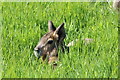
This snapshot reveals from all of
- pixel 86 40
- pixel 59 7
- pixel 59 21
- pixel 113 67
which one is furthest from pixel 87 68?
pixel 59 7

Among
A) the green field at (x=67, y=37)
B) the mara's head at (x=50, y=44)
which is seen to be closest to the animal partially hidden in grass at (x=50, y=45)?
the mara's head at (x=50, y=44)

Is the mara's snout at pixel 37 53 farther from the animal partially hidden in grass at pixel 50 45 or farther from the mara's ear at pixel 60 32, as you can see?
the mara's ear at pixel 60 32

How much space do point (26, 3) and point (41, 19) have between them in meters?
0.90

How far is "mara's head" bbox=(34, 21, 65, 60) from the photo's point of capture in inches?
297

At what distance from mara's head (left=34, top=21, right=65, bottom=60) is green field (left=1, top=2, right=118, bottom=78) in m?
0.14

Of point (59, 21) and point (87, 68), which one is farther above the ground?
point (59, 21)

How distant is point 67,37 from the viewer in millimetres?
7945

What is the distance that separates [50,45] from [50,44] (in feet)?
0.06

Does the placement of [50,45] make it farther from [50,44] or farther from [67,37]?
[67,37]

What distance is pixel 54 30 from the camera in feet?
25.8

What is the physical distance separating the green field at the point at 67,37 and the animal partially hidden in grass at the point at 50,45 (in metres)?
0.14

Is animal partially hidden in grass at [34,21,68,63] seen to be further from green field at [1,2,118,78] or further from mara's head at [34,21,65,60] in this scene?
green field at [1,2,118,78]

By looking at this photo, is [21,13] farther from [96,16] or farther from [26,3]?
[96,16]

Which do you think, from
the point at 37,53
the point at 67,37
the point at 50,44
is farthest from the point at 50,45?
the point at 67,37
